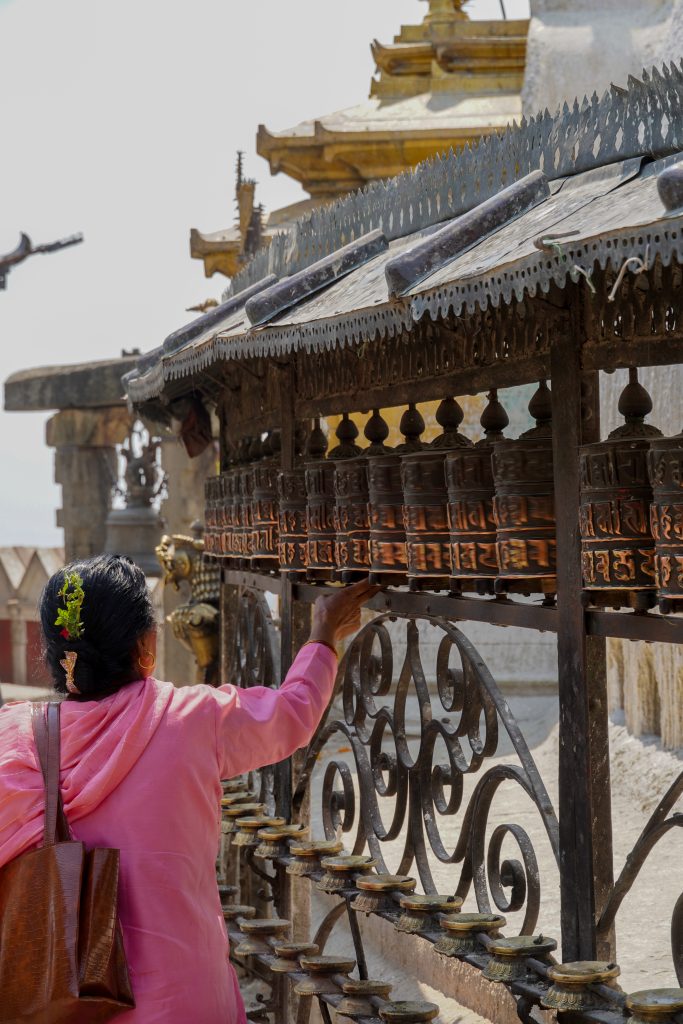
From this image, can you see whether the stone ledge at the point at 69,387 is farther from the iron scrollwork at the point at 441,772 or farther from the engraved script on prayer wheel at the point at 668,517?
the engraved script on prayer wheel at the point at 668,517

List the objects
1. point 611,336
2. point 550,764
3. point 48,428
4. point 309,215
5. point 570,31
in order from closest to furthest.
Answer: point 611,336
point 309,215
point 550,764
point 570,31
point 48,428

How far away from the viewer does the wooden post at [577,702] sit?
3.24 meters

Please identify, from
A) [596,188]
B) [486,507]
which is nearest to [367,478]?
[486,507]

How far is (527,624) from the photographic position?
3457 mm

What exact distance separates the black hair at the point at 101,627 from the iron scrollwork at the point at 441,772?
1149mm

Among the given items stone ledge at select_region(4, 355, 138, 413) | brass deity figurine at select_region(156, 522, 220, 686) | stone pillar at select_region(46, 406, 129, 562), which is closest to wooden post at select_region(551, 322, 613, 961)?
brass deity figurine at select_region(156, 522, 220, 686)

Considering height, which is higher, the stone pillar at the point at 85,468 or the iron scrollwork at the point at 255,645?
the stone pillar at the point at 85,468

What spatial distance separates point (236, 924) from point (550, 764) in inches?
133

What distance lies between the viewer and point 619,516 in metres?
3.05

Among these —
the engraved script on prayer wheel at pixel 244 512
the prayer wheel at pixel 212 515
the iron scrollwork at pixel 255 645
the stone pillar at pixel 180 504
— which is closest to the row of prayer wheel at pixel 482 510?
the engraved script on prayer wheel at pixel 244 512

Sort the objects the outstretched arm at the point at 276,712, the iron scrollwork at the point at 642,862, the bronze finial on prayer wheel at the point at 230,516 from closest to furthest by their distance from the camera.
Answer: the outstretched arm at the point at 276,712 < the iron scrollwork at the point at 642,862 < the bronze finial on prayer wheel at the point at 230,516

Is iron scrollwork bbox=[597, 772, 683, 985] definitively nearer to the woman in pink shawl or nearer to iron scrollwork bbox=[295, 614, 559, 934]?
iron scrollwork bbox=[295, 614, 559, 934]

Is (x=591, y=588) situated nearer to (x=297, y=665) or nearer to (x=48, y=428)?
(x=297, y=665)

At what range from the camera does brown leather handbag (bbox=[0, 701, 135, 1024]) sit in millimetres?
2547
